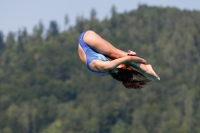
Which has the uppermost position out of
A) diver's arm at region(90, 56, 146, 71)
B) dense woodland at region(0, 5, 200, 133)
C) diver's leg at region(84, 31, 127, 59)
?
diver's leg at region(84, 31, 127, 59)

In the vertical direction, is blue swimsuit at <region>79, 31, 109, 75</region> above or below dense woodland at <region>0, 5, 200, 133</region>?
above

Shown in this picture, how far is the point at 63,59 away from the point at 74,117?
3840 centimetres

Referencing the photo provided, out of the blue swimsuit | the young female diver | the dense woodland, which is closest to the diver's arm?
the young female diver

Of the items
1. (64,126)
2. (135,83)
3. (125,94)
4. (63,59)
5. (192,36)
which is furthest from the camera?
(192,36)

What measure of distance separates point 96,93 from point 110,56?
14352cm

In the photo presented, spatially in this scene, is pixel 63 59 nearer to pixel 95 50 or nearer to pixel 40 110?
pixel 40 110

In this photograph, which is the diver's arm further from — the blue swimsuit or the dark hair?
the dark hair

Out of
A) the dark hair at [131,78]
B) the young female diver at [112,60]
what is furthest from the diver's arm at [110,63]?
the dark hair at [131,78]

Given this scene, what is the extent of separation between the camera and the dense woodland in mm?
134000

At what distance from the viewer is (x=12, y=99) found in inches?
6073

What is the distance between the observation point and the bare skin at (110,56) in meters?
14.9

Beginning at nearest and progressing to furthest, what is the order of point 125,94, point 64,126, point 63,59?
point 64,126 < point 125,94 < point 63,59

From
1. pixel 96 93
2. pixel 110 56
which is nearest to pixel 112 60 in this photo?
pixel 110 56

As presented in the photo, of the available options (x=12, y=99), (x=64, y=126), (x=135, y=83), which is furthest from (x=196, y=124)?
(x=135, y=83)
